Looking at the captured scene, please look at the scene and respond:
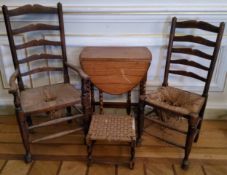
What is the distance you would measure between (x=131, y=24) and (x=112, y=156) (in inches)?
43.6

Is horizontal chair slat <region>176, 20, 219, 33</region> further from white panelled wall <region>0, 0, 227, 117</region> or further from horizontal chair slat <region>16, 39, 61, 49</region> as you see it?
horizontal chair slat <region>16, 39, 61, 49</region>

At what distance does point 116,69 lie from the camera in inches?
70.2

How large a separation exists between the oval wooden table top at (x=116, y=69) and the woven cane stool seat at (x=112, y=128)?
0.73ft

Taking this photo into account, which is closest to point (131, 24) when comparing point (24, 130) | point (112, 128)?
point (112, 128)

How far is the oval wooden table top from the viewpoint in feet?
5.80

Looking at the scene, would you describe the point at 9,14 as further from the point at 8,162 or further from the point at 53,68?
the point at 8,162

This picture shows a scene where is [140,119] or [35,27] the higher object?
[35,27]

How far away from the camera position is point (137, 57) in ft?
5.82

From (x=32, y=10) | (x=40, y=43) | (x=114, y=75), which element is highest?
(x=32, y=10)

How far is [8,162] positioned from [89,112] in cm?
75

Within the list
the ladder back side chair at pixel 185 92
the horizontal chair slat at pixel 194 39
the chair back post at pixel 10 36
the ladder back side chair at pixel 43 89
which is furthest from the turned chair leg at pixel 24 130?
the horizontal chair slat at pixel 194 39

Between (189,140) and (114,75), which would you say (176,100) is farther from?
(114,75)

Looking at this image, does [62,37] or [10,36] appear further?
[62,37]

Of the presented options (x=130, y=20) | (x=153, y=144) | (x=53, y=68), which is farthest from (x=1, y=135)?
(x=130, y=20)
